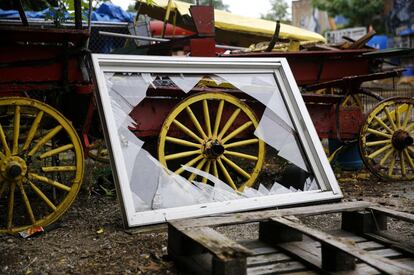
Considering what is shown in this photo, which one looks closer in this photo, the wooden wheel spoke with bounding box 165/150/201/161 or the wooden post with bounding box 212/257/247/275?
the wooden post with bounding box 212/257/247/275

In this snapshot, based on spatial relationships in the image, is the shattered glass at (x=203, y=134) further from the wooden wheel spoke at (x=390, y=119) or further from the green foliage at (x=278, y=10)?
the green foliage at (x=278, y=10)

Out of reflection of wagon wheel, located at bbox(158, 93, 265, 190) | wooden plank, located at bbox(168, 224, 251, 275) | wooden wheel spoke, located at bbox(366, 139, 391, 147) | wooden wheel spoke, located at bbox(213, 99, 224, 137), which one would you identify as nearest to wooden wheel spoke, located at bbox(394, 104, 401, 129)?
wooden wheel spoke, located at bbox(366, 139, 391, 147)

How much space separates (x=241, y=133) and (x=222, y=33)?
584 cm

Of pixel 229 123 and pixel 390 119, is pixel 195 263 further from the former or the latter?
pixel 390 119

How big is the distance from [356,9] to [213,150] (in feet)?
80.8

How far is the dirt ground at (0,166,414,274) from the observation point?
111 inches

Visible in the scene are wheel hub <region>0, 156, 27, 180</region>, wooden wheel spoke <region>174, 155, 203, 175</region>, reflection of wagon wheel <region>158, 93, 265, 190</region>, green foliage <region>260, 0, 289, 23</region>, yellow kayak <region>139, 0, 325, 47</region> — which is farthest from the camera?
green foliage <region>260, 0, 289, 23</region>

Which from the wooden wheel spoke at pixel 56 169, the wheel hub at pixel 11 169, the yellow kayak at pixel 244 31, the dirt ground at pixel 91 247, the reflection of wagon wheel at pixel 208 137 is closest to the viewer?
the dirt ground at pixel 91 247

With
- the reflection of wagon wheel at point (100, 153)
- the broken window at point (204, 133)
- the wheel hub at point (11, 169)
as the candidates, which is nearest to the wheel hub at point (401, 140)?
the broken window at point (204, 133)

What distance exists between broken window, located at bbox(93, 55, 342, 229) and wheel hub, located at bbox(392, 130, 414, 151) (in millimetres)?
1584

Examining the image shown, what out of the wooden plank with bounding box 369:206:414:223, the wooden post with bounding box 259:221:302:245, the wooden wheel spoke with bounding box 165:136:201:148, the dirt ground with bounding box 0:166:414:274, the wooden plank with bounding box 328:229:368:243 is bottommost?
the dirt ground with bounding box 0:166:414:274

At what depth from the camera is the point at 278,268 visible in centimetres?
264

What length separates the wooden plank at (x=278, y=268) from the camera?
2.59 m

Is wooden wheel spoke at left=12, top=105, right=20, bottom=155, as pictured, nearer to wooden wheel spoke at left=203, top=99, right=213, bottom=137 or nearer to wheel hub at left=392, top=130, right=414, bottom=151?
wooden wheel spoke at left=203, top=99, right=213, bottom=137
